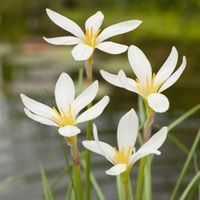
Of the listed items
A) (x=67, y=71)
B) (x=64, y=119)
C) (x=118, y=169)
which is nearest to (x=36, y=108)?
(x=64, y=119)

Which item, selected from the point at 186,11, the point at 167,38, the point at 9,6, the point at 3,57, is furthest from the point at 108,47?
the point at 9,6

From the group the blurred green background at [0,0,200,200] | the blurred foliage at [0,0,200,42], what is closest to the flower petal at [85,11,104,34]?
the blurred green background at [0,0,200,200]

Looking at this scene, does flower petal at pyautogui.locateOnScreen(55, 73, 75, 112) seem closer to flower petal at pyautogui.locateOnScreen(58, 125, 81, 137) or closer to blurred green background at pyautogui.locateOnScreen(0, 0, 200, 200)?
flower petal at pyautogui.locateOnScreen(58, 125, 81, 137)

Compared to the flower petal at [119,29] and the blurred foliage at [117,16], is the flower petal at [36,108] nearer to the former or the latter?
the flower petal at [119,29]

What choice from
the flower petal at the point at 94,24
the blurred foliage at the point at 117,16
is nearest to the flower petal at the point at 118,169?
the flower petal at the point at 94,24

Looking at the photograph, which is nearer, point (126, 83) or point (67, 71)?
point (126, 83)

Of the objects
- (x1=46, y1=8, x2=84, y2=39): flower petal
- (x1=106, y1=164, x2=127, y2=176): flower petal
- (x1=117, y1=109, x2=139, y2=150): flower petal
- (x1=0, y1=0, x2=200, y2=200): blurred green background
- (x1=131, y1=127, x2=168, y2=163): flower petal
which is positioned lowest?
(x1=106, y1=164, x2=127, y2=176): flower petal

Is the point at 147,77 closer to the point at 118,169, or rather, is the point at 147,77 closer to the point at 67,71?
the point at 118,169

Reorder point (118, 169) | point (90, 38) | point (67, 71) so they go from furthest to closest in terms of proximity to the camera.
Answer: point (67, 71) < point (90, 38) < point (118, 169)
